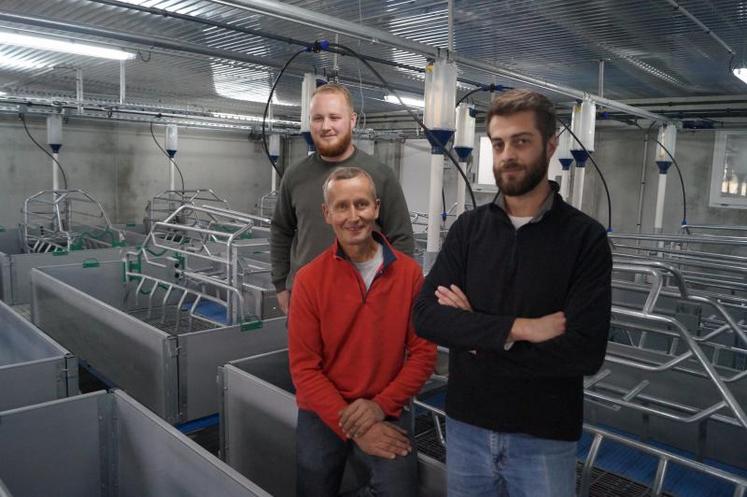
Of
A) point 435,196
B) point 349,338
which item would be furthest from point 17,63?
point 349,338

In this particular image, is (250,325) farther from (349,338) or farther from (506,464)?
(506,464)

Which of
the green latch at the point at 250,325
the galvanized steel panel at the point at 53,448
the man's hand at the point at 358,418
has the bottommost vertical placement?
the galvanized steel panel at the point at 53,448

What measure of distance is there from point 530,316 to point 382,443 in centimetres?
60

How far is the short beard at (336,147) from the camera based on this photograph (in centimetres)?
209

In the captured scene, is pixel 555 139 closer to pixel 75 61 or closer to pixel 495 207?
pixel 495 207

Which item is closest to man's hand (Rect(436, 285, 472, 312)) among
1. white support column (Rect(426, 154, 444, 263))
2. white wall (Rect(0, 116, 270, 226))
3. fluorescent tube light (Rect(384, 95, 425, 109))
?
white support column (Rect(426, 154, 444, 263))

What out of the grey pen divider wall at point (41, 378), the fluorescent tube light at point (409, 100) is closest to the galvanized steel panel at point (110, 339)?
the grey pen divider wall at point (41, 378)

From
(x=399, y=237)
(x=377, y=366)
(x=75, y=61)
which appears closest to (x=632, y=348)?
(x=399, y=237)

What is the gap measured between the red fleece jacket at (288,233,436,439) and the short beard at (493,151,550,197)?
0.49 meters

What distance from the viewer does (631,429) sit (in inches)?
113

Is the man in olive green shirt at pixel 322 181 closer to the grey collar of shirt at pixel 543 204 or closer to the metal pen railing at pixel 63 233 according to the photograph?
the grey collar of shirt at pixel 543 204

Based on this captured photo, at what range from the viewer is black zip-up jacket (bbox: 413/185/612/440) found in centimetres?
130

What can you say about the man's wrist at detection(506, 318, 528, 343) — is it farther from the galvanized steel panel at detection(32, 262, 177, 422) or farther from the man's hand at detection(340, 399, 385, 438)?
the galvanized steel panel at detection(32, 262, 177, 422)

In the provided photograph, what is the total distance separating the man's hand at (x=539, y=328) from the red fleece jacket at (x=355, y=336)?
50 cm
